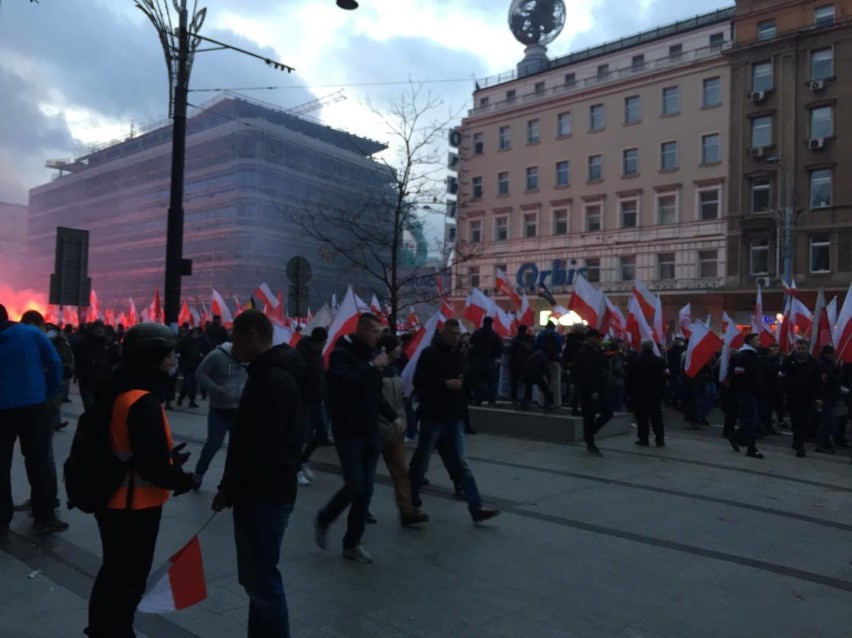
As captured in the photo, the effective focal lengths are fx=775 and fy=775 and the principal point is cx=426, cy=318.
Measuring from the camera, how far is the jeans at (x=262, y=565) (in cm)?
361

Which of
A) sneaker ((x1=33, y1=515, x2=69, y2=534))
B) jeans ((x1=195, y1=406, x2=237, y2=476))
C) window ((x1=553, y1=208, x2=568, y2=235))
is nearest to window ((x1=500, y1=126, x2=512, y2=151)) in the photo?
window ((x1=553, y1=208, x2=568, y2=235))

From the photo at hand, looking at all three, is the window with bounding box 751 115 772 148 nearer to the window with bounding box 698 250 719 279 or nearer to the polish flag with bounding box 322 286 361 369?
the window with bounding box 698 250 719 279

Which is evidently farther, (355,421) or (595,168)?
(595,168)

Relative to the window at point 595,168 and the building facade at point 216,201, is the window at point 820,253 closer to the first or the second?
the window at point 595,168

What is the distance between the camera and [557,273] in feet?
158

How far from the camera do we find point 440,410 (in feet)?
22.8

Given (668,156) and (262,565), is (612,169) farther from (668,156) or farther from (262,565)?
(262,565)

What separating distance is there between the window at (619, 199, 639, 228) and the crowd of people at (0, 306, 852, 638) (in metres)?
33.4

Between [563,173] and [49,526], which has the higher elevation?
[563,173]

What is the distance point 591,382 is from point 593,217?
126 ft

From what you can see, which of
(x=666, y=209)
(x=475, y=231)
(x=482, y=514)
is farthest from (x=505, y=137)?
(x=482, y=514)

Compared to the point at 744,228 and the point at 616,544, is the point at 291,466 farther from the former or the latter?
the point at 744,228

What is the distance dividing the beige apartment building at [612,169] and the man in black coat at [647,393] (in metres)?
28.1

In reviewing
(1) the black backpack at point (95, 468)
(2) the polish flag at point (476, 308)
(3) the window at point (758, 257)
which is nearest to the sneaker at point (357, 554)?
(1) the black backpack at point (95, 468)
